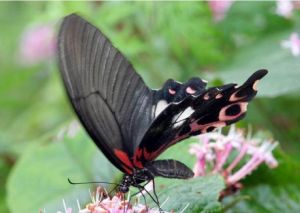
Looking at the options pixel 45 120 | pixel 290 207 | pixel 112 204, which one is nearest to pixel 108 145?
pixel 112 204

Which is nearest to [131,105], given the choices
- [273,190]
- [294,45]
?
[273,190]

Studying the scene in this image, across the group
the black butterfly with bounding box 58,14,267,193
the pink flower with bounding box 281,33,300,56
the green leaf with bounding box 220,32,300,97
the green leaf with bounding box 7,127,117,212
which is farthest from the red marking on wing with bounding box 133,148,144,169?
the pink flower with bounding box 281,33,300,56

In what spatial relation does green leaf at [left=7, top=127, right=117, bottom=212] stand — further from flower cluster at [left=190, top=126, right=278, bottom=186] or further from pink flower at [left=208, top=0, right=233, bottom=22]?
pink flower at [left=208, top=0, right=233, bottom=22]

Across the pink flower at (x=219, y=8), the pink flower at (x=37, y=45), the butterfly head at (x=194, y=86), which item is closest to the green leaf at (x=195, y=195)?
the butterfly head at (x=194, y=86)

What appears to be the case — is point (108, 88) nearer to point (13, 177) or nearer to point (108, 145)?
point (108, 145)

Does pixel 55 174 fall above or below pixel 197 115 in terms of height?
above

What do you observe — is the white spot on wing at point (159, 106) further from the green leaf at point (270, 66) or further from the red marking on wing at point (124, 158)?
the green leaf at point (270, 66)

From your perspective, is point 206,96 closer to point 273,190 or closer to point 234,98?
point 234,98
